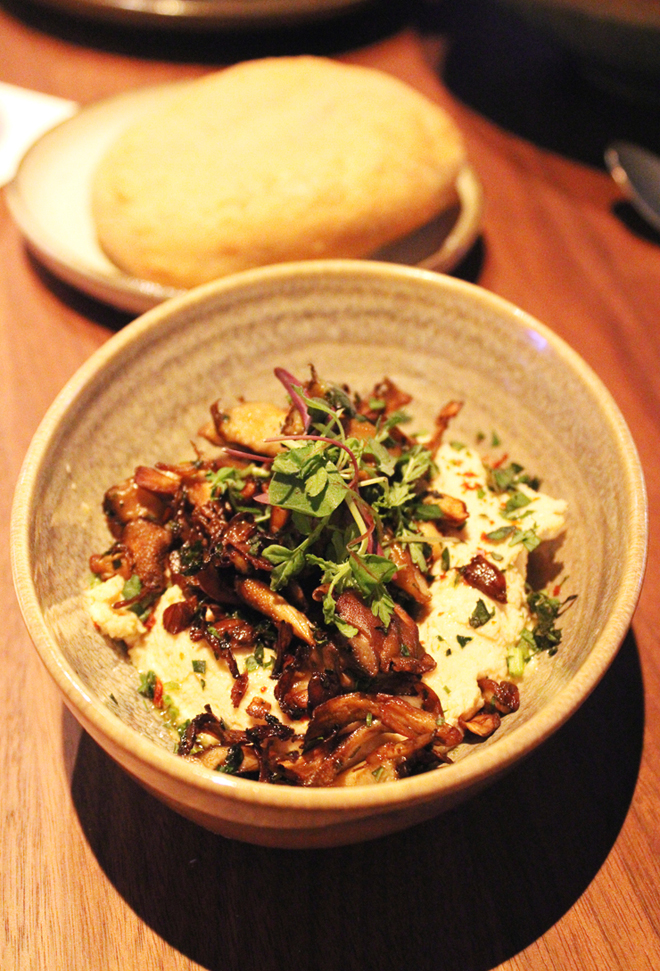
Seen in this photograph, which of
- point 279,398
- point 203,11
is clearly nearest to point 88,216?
point 279,398

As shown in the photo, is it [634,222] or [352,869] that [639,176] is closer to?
[634,222]

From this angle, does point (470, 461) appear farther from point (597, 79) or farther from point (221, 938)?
point (597, 79)

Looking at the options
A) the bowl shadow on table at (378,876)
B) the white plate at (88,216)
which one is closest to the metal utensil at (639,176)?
the white plate at (88,216)

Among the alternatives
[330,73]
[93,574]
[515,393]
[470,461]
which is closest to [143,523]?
[93,574]

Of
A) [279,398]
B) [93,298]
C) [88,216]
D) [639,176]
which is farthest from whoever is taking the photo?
[639,176]

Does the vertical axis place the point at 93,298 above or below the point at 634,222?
below

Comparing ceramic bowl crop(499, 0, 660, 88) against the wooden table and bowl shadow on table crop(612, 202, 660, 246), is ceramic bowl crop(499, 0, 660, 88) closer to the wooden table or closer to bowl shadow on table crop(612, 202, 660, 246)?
bowl shadow on table crop(612, 202, 660, 246)

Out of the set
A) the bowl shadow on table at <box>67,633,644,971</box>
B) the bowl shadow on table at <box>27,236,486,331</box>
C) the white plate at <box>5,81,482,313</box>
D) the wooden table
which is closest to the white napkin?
the white plate at <box>5,81,482,313</box>
